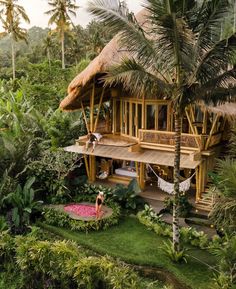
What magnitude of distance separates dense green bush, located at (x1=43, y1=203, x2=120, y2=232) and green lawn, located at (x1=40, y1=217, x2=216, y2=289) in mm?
211

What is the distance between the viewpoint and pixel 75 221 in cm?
1405

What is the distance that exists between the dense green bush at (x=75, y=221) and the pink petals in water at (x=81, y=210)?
0.44 m

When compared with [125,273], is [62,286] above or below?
below

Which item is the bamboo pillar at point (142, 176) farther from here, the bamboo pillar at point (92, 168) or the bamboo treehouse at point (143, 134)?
the bamboo pillar at point (92, 168)

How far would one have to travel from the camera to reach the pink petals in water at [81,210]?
572 inches

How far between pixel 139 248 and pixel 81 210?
3.23 m

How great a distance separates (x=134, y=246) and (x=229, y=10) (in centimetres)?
771

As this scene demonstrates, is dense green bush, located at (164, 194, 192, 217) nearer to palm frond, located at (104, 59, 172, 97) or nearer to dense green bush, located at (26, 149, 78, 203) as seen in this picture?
dense green bush, located at (26, 149, 78, 203)

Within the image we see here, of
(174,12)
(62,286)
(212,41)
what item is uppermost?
(174,12)

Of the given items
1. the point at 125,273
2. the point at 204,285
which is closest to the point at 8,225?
the point at 125,273

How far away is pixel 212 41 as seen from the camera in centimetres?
1036

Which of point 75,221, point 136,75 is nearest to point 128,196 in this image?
point 75,221

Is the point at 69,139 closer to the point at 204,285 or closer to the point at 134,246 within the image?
the point at 134,246

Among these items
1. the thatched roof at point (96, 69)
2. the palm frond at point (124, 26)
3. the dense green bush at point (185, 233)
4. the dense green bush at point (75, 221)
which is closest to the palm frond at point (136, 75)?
the palm frond at point (124, 26)
